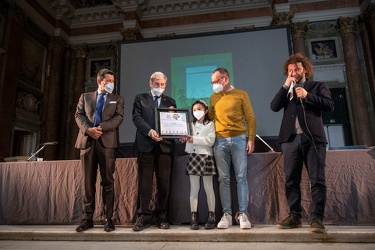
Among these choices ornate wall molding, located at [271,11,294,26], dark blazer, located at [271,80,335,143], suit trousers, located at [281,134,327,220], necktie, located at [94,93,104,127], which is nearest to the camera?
suit trousers, located at [281,134,327,220]

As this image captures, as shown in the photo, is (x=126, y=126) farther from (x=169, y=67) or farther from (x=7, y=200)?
(x=7, y=200)

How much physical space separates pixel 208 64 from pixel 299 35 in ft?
12.9

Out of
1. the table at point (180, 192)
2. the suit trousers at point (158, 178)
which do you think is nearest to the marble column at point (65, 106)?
the table at point (180, 192)

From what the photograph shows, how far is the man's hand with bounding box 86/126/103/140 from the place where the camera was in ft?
10.2

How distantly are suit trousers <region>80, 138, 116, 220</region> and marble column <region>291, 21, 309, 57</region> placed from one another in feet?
28.9

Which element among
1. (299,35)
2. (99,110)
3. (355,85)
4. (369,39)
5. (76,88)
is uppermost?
(299,35)

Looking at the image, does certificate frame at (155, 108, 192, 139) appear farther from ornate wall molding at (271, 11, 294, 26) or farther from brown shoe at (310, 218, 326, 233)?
ornate wall molding at (271, 11, 294, 26)

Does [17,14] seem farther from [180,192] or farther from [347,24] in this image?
[347,24]

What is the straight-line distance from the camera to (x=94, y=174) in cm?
326

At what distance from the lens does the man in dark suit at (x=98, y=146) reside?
317 centimetres

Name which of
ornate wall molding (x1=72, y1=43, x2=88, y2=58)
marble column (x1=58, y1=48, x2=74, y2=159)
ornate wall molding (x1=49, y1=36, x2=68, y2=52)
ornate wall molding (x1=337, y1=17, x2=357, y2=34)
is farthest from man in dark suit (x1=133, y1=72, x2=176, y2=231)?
ornate wall molding (x1=72, y1=43, x2=88, y2=58)

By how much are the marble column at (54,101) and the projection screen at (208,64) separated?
3.34 metres

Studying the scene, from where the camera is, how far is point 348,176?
3283mm

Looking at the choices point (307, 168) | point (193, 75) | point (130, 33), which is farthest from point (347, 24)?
point (307, 168)
